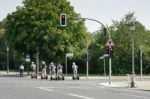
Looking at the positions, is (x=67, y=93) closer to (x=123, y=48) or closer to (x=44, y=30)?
(x=44, y=30)

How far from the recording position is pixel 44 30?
7500cm

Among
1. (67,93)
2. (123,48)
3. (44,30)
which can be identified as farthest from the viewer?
(123,48)

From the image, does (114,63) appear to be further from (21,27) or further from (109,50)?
(109,50)

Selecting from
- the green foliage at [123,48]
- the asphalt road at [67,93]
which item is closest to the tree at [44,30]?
the green foliage at [123,48]

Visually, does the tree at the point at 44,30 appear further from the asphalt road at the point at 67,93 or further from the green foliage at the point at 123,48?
the asphalt road at the point at 67,93

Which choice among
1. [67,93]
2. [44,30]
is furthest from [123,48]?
[67,93]

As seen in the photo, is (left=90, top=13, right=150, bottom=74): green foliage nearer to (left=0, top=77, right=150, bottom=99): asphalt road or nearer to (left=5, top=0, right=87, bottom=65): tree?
(left=5, top=0, right=87, bottom=65): tree

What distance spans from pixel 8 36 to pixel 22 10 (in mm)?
4937

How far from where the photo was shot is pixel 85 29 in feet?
266

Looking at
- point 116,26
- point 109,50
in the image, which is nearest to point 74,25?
point 116,26

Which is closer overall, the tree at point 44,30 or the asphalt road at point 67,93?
the asphalt road at point 67,93

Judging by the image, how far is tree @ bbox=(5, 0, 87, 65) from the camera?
7481cm

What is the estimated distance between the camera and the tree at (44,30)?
74812 mm

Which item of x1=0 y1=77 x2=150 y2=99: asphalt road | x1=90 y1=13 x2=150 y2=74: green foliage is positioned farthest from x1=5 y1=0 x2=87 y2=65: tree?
x1=0 y1=77 x2=150 y2=99: asphalt road
